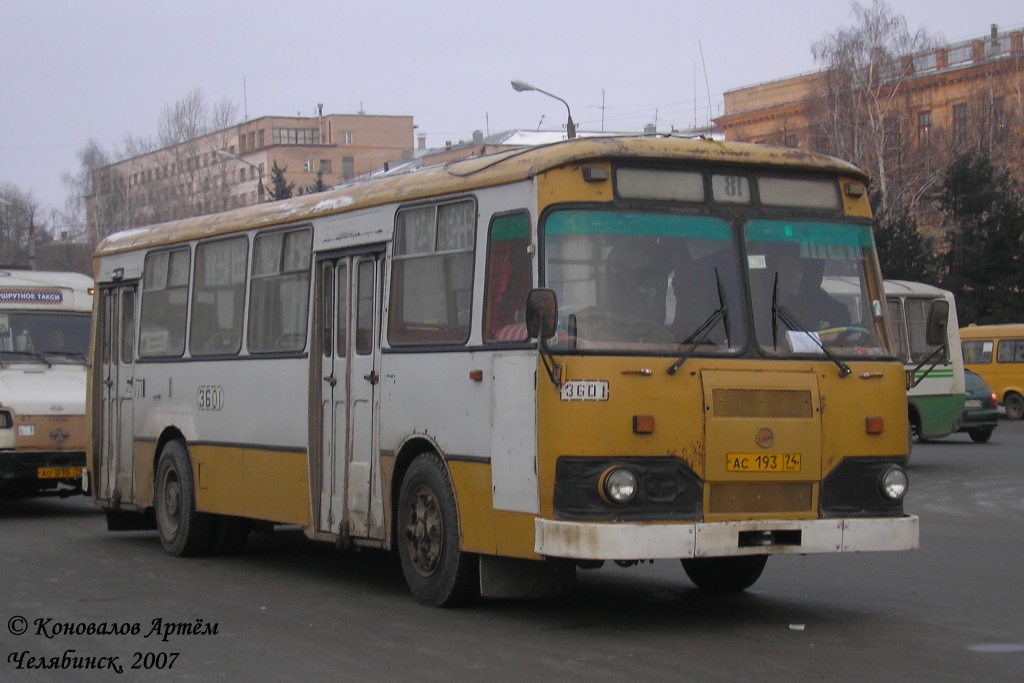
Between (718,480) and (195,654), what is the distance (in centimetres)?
313

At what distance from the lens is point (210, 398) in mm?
13227

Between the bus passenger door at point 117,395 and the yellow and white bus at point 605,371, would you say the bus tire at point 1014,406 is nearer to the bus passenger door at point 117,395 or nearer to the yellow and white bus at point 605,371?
the bus passenger door at point 117,395

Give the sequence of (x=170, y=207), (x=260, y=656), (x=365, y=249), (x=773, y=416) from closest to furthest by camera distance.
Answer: (x=260, y=656) → (x=773, y=416) → (x=365, y=249) → (x=170, y=207)

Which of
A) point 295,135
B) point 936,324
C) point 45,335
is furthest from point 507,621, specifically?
point 295,135

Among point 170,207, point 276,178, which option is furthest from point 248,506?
point 170,207

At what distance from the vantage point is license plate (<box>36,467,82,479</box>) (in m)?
18.2

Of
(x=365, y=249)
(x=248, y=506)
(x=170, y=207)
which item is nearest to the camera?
(x=365, y=249)

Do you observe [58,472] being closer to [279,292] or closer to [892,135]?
[279,292]

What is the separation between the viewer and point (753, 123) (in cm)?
7862

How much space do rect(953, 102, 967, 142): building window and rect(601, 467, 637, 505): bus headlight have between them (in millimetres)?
58880

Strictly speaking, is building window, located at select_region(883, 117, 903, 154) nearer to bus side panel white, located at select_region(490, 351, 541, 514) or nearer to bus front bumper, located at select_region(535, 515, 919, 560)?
bus front bumper, located at select_region(535, 515, 919, 560)

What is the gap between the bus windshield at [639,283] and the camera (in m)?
8.78

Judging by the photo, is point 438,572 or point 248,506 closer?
point 438,572

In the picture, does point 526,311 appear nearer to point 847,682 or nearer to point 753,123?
point 847,682
